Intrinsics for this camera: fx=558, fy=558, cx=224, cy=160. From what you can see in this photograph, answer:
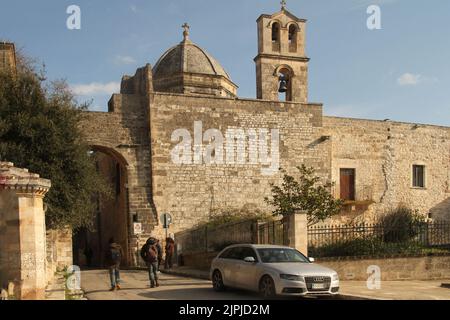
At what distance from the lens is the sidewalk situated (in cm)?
1309

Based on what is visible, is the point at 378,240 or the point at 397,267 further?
the point at 378,240

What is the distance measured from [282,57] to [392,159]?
9091 millimetres

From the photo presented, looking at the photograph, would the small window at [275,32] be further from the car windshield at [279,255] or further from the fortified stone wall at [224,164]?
the car windshield at [279,255]

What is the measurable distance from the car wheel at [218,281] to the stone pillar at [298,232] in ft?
10.4

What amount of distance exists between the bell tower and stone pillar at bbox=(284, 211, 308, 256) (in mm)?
12903

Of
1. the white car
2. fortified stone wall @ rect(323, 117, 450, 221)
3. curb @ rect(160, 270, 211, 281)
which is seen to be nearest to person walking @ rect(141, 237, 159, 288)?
the white car

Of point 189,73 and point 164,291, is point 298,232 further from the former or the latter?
point 189,73

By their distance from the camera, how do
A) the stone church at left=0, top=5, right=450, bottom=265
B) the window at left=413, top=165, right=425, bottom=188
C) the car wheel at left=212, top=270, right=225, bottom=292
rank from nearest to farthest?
1. the car wheel at left=212, top=270, right=225, bottom=292
2. the stone church at left=0, top=5, right=450, bottom=265
3. the window at left=413, top=165, right=425, bottom=188

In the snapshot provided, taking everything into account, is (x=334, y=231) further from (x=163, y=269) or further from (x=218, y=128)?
(x=218, y=128)

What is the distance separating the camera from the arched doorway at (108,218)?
1046 inches

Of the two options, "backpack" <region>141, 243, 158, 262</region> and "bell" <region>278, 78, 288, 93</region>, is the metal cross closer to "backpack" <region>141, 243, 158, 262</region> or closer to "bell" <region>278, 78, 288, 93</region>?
"bell" <region>278, 78, 288, 93</region>

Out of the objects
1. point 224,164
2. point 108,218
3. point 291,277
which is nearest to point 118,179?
point 108,218

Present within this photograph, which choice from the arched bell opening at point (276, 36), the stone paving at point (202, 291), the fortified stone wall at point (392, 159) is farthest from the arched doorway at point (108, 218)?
the fortified stone wall at point (392, 159)

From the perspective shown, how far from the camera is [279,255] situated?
1351 cm
